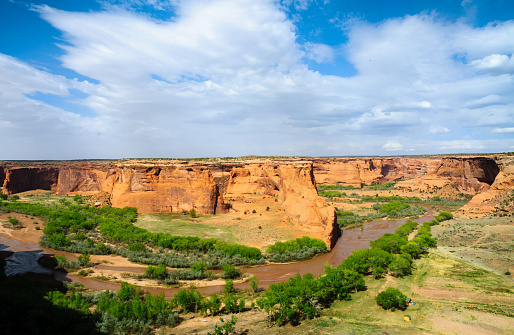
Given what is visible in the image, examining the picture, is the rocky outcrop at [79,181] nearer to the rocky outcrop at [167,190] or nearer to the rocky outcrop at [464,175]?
the rocky outcrop at [167,190]

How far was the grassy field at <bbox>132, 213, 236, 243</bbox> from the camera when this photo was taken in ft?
104

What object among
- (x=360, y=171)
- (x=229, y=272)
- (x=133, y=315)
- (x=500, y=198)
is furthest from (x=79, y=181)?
→ (x=360, y=171)

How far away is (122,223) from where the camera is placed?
113 ft

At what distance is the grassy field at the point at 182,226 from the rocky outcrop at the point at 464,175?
177 ft

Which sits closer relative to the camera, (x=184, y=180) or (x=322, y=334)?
(x=322, y=334)

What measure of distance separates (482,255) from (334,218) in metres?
13.3

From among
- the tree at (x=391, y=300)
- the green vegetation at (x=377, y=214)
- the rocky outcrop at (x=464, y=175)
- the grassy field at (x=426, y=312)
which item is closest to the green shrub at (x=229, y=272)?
the grassy field at (x=426, y=312)

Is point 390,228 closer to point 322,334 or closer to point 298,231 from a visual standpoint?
point 298,231

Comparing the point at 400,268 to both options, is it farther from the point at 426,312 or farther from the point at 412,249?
the point at 426,312

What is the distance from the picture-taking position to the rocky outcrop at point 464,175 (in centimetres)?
5853

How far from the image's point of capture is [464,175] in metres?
64.6

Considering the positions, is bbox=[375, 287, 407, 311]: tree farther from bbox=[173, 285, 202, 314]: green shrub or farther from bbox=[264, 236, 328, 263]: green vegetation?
bbox=[173, 285, 202, 314]: green shrub

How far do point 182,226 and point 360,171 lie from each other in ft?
254

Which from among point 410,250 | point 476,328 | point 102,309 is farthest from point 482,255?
point 102,309
